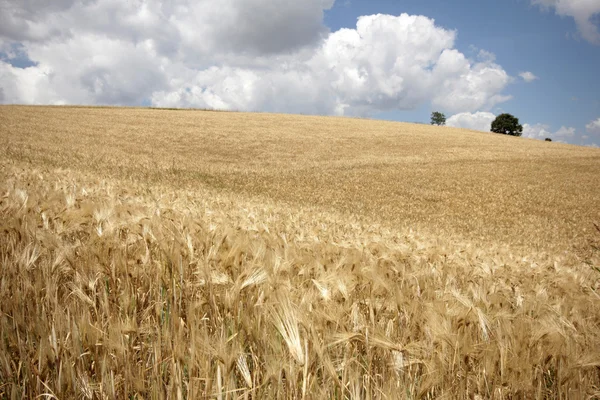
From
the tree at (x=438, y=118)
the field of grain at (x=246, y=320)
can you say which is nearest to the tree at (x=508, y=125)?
the tree at (x=438, y=118)

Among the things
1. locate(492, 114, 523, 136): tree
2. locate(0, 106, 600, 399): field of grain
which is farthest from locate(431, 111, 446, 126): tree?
locate(0, 106, 600, 399): field of grain

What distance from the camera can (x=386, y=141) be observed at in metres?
38.7

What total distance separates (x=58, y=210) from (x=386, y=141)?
3845cm

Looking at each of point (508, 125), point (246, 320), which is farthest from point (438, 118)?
point (246, 320)

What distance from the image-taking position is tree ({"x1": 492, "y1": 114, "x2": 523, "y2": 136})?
89125 millimetres

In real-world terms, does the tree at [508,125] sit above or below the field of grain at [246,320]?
above

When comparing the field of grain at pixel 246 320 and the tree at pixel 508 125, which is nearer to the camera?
the field of grain at pixel 246 320

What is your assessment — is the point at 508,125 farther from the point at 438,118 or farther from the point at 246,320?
the point at 246,320

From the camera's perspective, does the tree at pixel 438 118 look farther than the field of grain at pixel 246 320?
Yes

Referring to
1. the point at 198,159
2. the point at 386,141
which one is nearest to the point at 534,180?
the point at 386,141

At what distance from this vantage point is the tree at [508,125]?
89.1m

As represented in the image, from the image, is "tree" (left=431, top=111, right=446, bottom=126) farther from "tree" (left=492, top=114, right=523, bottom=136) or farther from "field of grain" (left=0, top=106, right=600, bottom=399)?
"field of grain" (left=0, top=106, right=600, bottom=399)

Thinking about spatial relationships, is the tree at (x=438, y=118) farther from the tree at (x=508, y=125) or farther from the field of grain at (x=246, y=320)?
the field of grain at (x=246, y=320)

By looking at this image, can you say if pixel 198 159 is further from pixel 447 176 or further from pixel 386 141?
pixel 386 141
